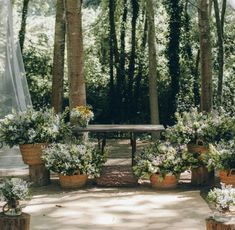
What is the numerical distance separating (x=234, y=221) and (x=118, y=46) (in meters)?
14.0

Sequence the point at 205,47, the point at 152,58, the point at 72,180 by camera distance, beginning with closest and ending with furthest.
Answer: the point at 72,180, the point at 205,47, the point at 152,58

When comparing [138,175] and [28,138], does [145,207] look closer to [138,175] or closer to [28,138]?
[138,175]

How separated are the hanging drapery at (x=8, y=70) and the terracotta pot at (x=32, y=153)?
1.02 metres

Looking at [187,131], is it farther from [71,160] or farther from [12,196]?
[12,196]

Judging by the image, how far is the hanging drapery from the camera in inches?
324

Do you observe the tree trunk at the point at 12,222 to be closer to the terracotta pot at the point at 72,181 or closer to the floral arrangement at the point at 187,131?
the terracotta pot at the point at 72,181

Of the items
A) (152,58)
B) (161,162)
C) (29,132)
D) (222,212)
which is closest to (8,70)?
(29,132)

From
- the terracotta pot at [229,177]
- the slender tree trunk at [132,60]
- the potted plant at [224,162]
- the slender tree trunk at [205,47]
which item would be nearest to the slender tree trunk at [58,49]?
the slender tree trunk at [205,47]

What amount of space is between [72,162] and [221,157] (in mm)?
2190

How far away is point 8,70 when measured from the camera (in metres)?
8.32

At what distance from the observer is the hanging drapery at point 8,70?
27.0ft

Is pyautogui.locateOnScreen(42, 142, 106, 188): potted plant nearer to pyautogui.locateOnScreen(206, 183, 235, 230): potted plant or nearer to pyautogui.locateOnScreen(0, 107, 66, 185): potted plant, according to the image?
pyautogui.locateOnScreen(0, 107, 66, 185): potted plant

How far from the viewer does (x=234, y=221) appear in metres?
4.18

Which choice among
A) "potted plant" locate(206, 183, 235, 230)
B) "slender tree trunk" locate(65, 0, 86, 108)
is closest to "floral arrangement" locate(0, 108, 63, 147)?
"slender tree trunk" locate(65, 0, 86, 108)
